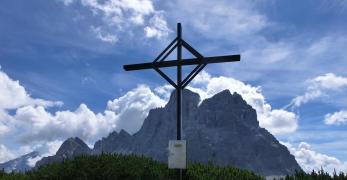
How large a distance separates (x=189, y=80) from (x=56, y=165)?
5739mm

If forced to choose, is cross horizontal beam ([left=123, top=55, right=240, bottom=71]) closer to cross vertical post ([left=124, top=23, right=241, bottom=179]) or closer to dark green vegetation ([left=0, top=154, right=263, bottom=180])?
cross vertical post ([left=124, top=23, right=241, bottom=179])

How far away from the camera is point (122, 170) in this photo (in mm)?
16156

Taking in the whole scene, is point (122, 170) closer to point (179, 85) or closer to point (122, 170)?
point (122, 170)

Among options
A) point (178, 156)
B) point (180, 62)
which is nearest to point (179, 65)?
point (180, 62)

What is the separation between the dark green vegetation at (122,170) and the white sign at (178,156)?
0.69 m

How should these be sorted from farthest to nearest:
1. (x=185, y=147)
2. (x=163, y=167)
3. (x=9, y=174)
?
(x=9, y=174) < (x=163, y=167) < (x=185, y=147)

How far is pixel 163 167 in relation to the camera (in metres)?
17.1

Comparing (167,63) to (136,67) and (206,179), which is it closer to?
(136,67)

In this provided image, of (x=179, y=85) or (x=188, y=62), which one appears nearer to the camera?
(x=179, y=85)

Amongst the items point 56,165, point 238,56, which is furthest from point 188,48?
point 56,165

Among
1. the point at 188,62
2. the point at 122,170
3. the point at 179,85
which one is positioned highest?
the point at 188,62

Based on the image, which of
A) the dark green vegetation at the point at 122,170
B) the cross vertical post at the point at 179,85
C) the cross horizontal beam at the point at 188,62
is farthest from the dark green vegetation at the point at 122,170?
the cross horizontal beam at the point at 188,62

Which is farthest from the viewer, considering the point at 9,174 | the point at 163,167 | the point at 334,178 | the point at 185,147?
the point at 9,174

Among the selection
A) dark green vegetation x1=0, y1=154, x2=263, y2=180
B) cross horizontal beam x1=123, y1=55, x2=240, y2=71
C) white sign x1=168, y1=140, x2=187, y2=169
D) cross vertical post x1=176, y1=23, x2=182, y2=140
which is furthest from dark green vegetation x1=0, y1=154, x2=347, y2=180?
cross horizontal beam x1=123, y1=55, x2=240, y2=71
